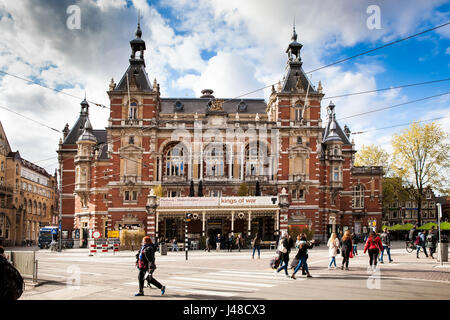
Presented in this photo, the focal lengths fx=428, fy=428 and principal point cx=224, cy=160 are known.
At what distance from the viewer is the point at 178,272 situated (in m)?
17.8

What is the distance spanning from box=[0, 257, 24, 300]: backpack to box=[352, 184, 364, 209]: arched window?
5608cm

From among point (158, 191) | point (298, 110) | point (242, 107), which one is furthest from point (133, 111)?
point (298, 110)

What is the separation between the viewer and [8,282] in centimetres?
708

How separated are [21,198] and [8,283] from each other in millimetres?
66738

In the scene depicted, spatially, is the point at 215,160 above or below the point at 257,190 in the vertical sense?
above

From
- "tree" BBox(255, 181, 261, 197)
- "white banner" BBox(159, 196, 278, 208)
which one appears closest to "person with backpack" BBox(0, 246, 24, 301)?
"white banner" BBox(159, 196, 278, 208)

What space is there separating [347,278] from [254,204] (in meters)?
25.2

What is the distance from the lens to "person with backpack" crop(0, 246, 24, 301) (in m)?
6.99

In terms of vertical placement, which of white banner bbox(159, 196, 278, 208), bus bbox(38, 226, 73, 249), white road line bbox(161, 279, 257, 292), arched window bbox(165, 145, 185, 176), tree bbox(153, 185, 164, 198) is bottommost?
bus bbox(38, 226, 73, 249)

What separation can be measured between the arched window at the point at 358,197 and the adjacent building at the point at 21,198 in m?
45.1

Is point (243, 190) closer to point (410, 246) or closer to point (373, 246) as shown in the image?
point (410, 246)

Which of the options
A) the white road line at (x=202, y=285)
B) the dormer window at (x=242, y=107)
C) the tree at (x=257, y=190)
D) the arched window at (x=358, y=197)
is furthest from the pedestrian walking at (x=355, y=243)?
the dormer window at (x=242, y=107)

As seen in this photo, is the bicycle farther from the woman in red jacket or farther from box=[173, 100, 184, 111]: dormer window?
box=[173, 100, 184, 111]: dormer window

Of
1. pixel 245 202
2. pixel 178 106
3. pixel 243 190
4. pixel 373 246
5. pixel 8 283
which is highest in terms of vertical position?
pixel 178 106
